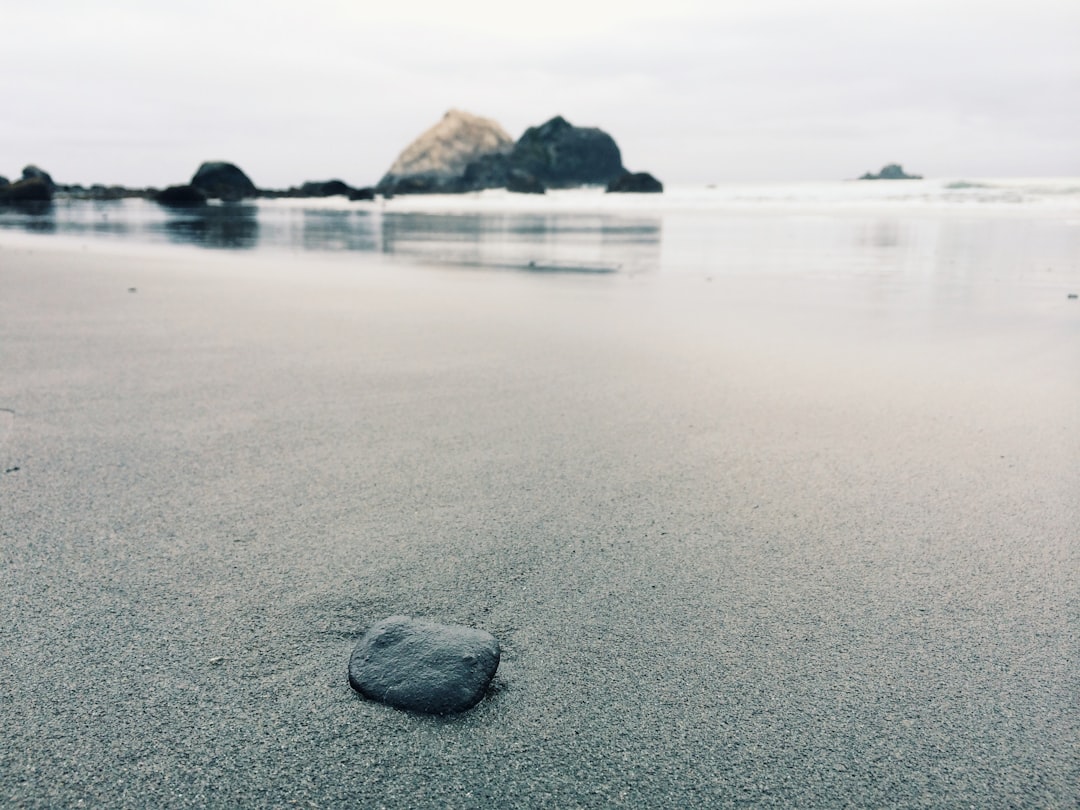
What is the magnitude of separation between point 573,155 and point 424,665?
10659cm

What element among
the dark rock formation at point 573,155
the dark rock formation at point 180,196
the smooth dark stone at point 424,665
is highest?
the dark rock formation at point 573,155

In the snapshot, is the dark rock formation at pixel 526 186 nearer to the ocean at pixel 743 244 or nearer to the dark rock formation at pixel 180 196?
the dark rock formation at pixel 180 196

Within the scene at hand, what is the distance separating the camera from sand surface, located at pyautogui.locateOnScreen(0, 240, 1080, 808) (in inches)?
45.4

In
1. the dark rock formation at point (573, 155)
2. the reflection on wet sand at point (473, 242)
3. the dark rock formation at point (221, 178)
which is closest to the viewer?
the reflection on wet sand at point (473, 242)

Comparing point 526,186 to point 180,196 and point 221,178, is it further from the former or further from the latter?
point 221,178

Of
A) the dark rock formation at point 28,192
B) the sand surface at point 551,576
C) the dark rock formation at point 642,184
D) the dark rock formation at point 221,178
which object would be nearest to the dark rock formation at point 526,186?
the dark rock formation at point 642,184

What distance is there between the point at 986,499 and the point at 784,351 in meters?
1.98

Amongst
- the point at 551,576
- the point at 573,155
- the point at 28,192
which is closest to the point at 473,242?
the point at 551,576

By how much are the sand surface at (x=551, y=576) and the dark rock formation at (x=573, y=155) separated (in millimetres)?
99320

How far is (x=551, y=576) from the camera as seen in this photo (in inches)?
66.1

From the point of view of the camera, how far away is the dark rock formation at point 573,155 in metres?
100

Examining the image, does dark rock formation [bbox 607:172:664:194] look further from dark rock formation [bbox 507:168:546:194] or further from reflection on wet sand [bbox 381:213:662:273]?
reflection on wet sand [bbox 381:213:662:273]

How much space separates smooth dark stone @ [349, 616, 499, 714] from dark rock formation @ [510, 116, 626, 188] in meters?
101

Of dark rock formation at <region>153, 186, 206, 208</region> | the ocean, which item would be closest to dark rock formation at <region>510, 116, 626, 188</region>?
dark rock formation at <region>153, 186, 206, 208</region>
